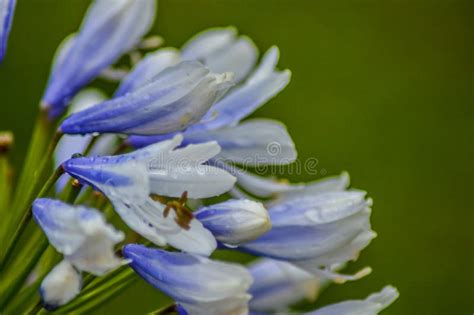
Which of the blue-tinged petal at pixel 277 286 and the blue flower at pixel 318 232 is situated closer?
the blue flower at pixel 318 232

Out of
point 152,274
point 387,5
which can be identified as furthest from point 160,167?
point 387,5

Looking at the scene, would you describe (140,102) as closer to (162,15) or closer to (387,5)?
(162,15)

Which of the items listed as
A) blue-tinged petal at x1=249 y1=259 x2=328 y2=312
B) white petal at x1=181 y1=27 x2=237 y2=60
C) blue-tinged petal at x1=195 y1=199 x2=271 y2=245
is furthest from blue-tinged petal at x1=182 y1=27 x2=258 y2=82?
blue-tinged petal at x1=195 y1=199 x2=271 y2=245

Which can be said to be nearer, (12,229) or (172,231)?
(172,231)

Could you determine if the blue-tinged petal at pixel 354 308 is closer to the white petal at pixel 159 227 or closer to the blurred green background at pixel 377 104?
the white petal at pixel 159 227

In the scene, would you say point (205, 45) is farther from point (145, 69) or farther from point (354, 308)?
point (354, 308)

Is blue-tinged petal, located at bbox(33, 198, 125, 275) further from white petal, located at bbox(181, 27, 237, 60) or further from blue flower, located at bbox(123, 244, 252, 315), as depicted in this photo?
white petal, located at bbox(181, 27, 237, 60)

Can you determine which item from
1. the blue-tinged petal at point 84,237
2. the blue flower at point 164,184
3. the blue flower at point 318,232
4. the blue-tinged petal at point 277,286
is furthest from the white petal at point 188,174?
the blue-tinged petal at point 277,286
